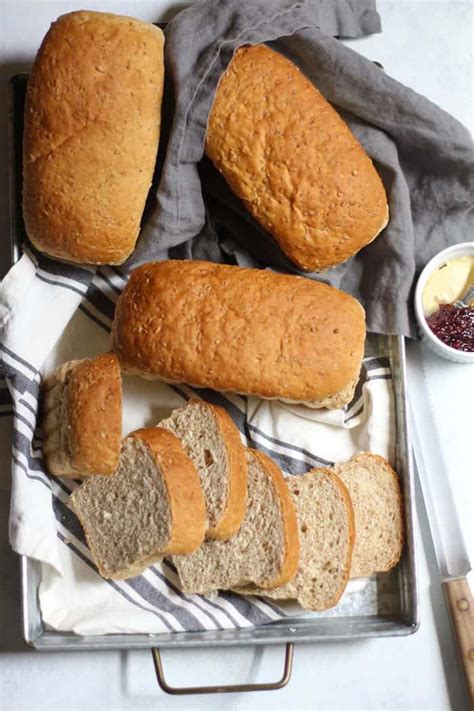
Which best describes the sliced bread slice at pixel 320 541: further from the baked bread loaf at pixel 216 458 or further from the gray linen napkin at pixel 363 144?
the gray linen napkin at pixel 363 144

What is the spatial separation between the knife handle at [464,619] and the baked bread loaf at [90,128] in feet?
3.33

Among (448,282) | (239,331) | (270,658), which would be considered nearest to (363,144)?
(448,282)

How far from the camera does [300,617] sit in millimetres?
1813

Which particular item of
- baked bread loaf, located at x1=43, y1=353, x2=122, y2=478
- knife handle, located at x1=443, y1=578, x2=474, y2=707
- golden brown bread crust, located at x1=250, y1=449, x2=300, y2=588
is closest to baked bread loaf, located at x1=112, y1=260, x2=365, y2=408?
baked bread loaf, located at x1=43, y1=353, x2=122, y2=478

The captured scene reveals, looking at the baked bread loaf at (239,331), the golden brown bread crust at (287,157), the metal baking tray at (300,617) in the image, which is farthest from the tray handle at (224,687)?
the golden brown bread crust at (287,157)

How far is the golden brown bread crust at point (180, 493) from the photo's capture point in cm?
166

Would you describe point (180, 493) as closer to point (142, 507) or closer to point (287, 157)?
point (142, 507)

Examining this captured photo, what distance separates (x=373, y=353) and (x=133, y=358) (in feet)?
1.74

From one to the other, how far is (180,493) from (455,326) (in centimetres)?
66

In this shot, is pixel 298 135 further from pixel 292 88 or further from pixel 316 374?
pixel 316 374

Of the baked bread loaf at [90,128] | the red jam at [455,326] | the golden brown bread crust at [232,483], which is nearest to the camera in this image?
the baked bread loaf at [90,128]

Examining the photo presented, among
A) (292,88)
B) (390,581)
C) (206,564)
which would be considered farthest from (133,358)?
(390,581)

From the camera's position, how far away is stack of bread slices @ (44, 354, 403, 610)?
167 centimetres

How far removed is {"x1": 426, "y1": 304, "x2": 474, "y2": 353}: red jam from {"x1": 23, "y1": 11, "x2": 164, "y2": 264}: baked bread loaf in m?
0.67
